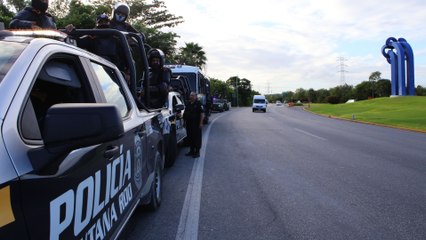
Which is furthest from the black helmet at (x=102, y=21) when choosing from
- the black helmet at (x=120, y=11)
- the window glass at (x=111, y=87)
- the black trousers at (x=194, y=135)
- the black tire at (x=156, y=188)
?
the black trousers at (x=194, y=135)

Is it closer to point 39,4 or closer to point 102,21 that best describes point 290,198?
point 102,21

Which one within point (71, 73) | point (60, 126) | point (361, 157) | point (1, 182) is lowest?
point (361, 157)

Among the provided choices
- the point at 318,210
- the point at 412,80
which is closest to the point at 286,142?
the point at 318,210

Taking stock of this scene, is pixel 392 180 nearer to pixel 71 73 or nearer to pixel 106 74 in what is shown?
pixel 106 74

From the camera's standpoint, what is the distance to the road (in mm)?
4879

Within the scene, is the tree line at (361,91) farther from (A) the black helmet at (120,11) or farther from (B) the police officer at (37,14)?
(B) the police officer at (37,14)

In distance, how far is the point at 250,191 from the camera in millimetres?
6828

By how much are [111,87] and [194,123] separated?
7074mm

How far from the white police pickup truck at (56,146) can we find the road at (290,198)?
1.87 metres

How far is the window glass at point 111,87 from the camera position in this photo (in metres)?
3.57

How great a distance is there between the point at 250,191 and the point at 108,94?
3.77 metres

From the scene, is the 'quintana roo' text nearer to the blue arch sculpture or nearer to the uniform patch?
the uniform patch

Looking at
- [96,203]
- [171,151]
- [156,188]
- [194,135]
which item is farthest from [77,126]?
[194,135]

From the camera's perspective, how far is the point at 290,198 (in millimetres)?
6355
